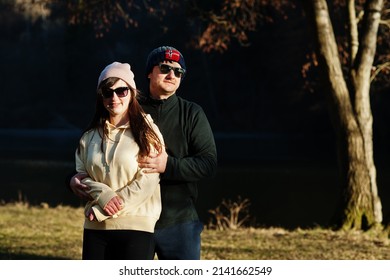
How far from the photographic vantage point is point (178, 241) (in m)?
3.25

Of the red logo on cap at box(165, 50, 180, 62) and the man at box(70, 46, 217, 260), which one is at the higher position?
the red logo on cap at box(165, 50, 180, 62)

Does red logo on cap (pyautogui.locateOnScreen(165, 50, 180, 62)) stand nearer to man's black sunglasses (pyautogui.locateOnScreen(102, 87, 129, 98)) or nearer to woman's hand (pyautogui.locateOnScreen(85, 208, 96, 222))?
man's black sunglasses (pyautogui.locateOnScreen(102, 87, 129, 98))

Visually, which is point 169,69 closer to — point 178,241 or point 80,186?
point 80,186

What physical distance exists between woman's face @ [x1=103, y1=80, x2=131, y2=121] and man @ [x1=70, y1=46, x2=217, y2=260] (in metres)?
0.21

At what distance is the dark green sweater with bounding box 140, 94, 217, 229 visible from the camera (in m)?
3.11

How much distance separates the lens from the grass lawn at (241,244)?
755cm

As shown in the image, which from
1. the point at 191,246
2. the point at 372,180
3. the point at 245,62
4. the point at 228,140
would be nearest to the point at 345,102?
the point at 372,180

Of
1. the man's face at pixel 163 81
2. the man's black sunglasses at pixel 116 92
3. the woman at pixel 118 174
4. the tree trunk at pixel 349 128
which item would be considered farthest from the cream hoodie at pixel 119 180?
the tree trunk at pixel 349 128

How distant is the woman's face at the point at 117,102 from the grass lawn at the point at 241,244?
4.49 m

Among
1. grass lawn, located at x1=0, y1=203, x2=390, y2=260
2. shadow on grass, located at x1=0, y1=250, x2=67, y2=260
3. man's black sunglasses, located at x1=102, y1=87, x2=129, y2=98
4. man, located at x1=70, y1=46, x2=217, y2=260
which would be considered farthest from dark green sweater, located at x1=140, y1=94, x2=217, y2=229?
shadow on grass, located at x1=0, y1=250, x2=67, y2=260

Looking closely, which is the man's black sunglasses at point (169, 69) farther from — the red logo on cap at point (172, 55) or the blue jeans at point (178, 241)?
the blue jeans at point (178, 241)

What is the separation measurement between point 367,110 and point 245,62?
42.1 m

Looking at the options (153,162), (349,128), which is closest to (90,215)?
(153,162)

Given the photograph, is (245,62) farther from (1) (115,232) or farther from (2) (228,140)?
(1) (115,232)
